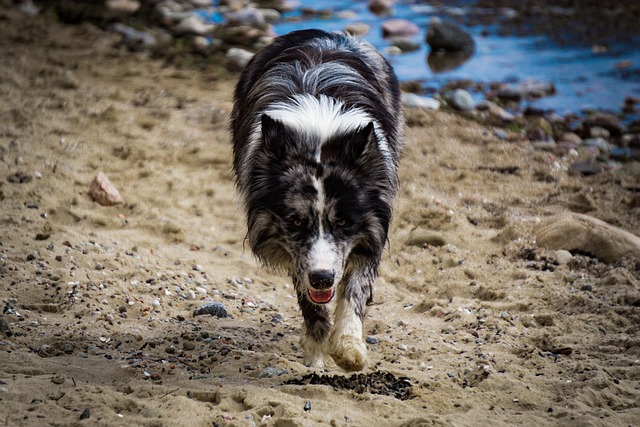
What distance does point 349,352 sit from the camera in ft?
15.5

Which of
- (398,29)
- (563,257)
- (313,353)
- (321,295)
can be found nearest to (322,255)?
(321,295)

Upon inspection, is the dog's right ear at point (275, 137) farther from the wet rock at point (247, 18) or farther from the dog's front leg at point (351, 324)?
the wet rock at point (247, 18)

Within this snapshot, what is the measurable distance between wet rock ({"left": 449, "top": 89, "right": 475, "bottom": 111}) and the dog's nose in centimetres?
602

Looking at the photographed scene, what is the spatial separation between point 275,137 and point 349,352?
4.36 ft

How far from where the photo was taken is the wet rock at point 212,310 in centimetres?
536

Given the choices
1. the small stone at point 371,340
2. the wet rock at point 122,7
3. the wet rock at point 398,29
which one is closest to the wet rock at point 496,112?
the wet rock at point 398,29

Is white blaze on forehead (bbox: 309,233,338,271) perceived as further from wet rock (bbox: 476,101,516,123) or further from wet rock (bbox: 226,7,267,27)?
wet rock (bbox: 226,7,267,27)

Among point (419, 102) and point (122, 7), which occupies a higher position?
point (419, 102)

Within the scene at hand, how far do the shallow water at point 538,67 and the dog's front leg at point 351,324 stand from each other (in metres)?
6.01

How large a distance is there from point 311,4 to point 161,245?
32.1 ft

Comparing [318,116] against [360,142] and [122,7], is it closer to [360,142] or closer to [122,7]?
[360,142]

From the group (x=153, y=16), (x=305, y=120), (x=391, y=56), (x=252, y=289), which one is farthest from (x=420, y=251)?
(x=153, y=16)

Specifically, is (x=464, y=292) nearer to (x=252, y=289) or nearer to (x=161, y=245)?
(x=252, y=289)

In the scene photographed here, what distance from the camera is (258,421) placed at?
12.1 ft
